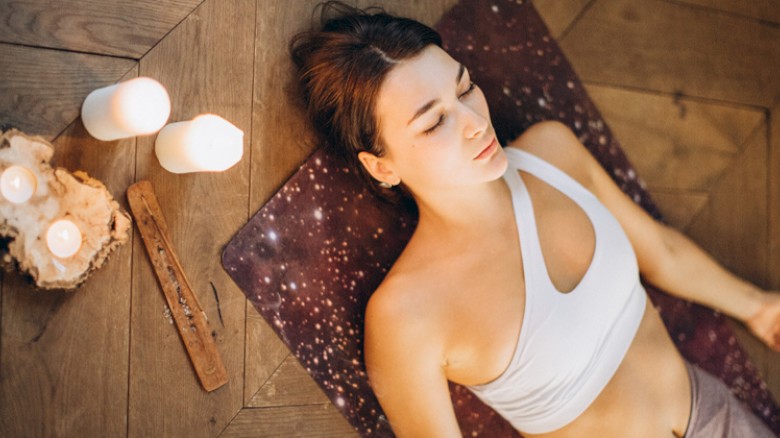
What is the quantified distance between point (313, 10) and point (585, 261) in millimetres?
703

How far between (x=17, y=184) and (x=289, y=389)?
0.57 meters

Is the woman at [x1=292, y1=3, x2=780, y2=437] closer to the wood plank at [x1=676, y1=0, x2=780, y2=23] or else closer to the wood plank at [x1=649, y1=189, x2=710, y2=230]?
the wood plank at [x1=649, y1=189, x2=710, y2=230]

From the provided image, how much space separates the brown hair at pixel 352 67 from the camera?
1.09 metres

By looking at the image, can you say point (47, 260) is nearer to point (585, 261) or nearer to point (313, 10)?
point (313, 10)

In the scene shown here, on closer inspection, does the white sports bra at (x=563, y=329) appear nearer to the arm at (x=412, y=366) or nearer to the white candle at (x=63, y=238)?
the arm at (x=412, y=366)

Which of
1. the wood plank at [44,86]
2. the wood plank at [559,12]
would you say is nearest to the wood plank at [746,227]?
the wood plank at [559,12]

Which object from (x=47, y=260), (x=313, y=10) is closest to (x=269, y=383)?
(x=47, y=260)

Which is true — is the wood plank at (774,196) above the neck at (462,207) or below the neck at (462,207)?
below

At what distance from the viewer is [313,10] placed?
1254mm

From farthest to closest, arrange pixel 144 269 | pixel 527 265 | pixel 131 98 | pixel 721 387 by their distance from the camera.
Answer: pixel 721 387
pixel 527 265
pixel 144 269
pixel 131 98

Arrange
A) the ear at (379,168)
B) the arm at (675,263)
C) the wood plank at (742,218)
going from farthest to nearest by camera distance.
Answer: the wood plank at (742,218), the arm at (675,263), the ear at (379,168)

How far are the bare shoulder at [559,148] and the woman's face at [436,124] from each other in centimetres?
24

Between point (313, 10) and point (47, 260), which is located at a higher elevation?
point (313, 10)

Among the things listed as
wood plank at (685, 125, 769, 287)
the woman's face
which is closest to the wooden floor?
the woman's face
